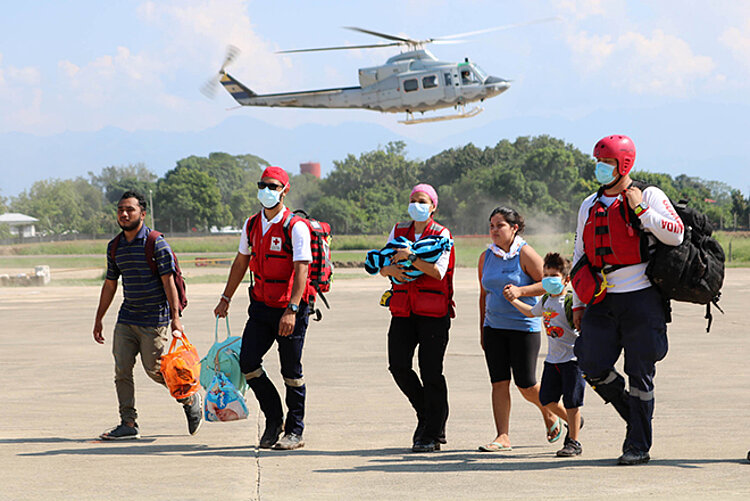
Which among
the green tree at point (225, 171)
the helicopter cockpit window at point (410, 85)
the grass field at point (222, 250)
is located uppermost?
the green tree at point (225, 171)

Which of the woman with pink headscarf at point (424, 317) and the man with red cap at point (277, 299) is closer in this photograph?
the woman with pink headscarf at point (424, 317)

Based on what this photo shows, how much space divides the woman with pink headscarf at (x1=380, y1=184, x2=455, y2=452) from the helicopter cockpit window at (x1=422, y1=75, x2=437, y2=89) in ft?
134

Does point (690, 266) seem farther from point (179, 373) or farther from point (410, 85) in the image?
point (410, 85)

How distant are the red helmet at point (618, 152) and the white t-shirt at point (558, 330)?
1.17 meters

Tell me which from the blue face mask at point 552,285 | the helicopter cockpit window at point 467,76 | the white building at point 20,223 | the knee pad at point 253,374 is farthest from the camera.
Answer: the white building at point 20,223

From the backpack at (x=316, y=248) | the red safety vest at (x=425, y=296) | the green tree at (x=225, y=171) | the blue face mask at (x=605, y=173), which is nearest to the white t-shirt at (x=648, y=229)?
the blue face mask at (x=605, y=173)

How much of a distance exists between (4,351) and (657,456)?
1028cm

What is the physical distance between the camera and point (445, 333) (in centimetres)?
673

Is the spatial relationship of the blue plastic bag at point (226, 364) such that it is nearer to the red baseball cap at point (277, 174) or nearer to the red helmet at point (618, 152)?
the red baseball cap at point (277, 174)

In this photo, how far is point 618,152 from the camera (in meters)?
5.76

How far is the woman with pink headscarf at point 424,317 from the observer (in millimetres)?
6598

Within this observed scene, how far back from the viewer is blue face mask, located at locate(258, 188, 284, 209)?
6758 mm

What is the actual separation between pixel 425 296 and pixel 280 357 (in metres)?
1.17

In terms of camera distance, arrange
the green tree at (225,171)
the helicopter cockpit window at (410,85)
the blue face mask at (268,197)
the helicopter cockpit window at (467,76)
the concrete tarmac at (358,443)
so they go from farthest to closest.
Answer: the green tree at (225,171) → the helicopter cockpit window at (410,85) → the helicopter cockpit window at (467,76) → the blue face mask at (268,197) → the concrete tarmac at (358,443)
